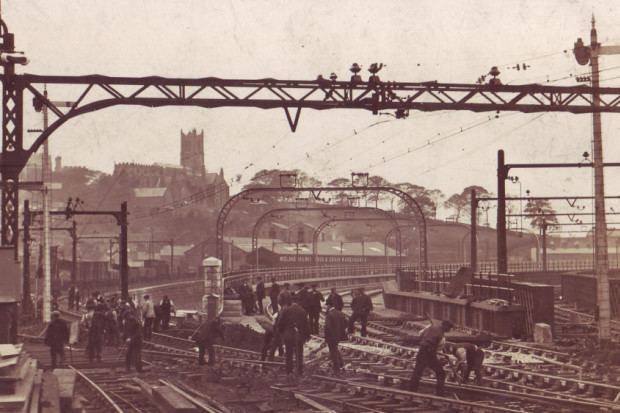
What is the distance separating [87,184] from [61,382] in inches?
7206

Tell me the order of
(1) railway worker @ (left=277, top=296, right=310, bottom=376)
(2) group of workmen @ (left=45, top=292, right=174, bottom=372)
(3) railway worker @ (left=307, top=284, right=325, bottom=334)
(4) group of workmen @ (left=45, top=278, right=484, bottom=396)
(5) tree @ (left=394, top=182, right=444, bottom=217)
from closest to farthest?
(4) group of workmen @ (left=45, top=278, right=484, bottom=396) → (1) railway worker @ (left=277, top=296, right=310, bottom=376) → (2) group of workmen @ (left=45, top=292, right=174, bottom=372) → (3) railway worker @ (left=307, top=284, right=325, bottom=334) → (5) tree @ (left=394, top=182, right=444, bottom=217)

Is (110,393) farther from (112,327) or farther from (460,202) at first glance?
(460,202)

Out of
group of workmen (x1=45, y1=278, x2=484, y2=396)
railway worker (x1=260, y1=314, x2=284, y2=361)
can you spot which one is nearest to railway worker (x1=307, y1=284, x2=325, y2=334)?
group of workmen (x1=45, y1=278, x2=484, y2=396)

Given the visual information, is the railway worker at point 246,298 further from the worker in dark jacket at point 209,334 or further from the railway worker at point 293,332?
the railway worker at point 293,332

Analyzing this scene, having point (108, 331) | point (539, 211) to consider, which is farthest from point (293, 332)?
point (539, 211)

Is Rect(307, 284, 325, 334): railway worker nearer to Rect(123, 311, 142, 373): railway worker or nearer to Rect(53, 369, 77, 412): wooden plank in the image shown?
Rect(123, 311, 142, 373): railway worker

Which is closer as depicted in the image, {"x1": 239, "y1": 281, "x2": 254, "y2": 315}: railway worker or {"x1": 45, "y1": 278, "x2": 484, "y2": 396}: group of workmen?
{"x1": 45, "y1": 278, "x2": 484, "y2": 396}: group of workmen

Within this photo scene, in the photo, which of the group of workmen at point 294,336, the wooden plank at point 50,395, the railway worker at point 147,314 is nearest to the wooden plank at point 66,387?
the wooden plank at point 50,395

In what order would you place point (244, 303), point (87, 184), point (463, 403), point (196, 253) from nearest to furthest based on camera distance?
→ point (463, 403) → point (244, 303) → point (196, 253) → point (87, 184)

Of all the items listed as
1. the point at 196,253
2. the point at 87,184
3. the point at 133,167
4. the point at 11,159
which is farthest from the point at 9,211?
the point at 87,184

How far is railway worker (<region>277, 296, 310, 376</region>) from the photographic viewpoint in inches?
750

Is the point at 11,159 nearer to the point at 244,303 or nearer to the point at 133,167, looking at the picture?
the point at 244,303

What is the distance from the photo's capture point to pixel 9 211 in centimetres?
1738

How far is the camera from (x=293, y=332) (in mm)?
19125
